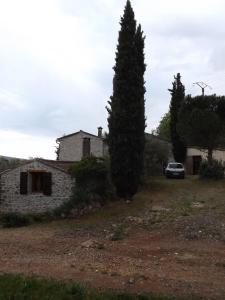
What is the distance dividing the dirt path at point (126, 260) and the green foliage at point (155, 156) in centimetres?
1901

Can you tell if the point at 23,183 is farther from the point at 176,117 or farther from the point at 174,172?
the point at 176,117

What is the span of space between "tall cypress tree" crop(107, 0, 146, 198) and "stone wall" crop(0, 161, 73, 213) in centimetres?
305

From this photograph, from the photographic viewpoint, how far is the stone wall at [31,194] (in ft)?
105

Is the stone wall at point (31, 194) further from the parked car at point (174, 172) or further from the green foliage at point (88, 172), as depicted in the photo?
the parked car at point (174, 172)

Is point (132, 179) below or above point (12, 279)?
above

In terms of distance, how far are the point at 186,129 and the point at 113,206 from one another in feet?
46.4

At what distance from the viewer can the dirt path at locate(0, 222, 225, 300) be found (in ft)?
42.3

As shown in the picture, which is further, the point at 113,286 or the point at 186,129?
the point at 186,129

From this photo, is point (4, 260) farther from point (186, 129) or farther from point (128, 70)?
point (186, 129)

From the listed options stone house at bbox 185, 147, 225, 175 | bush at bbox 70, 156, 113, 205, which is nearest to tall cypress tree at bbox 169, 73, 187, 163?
stone house at bbox 185, 147, 225, 175

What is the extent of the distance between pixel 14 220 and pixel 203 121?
18.6 m

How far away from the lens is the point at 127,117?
32094 mm

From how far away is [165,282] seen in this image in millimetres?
13055

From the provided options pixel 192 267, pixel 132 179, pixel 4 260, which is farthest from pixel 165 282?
pixel 132 179
